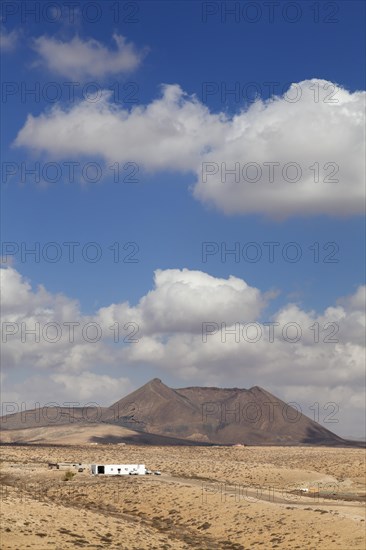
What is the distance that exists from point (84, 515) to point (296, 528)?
1955 centimetres

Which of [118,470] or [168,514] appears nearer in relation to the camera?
[168,514]

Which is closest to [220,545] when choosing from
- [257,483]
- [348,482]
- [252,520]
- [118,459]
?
[252,520]

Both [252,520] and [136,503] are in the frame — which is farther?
[136,503]

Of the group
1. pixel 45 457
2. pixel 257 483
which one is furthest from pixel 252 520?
pixel 45 457

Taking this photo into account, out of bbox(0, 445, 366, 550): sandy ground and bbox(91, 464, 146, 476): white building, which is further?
bbox(91, 464, 146, 476): white building

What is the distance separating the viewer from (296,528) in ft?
212

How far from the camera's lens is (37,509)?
6556 centimetres

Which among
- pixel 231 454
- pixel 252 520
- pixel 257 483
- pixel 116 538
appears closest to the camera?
pixel 116 538

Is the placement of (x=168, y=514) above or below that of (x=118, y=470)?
below

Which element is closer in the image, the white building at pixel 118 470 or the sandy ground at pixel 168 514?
the sandy ground at pixel 168 514

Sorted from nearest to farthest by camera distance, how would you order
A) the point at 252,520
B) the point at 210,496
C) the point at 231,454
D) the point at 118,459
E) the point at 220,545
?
the point at 220,545 < the point at 252,520 < the point at 210,496 < the point at 118,459 < the point at 231,454

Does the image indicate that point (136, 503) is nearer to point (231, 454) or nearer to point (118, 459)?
point (118, 459)

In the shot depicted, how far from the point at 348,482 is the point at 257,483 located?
58.2ft

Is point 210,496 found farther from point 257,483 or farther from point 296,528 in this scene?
point 257,483
